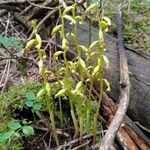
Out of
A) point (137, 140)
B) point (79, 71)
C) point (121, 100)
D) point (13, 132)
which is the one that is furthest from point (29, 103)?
point (137, 140)

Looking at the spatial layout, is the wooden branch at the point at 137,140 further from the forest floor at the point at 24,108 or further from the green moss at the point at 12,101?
the green moss at the point at 12,101

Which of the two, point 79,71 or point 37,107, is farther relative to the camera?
point 37,107

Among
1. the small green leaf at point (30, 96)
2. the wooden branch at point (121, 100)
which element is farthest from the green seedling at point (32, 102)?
the wooden branch at point (121, 100)

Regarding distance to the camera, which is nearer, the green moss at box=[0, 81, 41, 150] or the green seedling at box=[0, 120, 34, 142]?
the green seedling at box=[0, 120, 34, 142]

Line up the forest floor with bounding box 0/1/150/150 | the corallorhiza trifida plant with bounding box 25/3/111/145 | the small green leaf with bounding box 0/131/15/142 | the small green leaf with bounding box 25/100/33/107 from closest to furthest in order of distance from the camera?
the corallorhiza trifida plant with bounding box 25/3/111/145
the small green leaf with bounding box 0/131/15/142
the forest floor with bounding box 0/1/150/150
the small green leaf with bounding box 25/100/33/107

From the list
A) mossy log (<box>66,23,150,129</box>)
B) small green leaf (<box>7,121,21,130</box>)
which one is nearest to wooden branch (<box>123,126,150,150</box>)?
mossy log (<box>66,23,150,129</box>)

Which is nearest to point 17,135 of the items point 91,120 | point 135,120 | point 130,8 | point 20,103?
point 20,103

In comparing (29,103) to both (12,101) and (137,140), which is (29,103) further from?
(137,140)

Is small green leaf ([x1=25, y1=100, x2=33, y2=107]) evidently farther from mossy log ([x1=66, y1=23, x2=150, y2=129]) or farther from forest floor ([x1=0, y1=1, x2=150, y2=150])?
mossy log ([x1=66, y1=23, x2=150, y2=129])

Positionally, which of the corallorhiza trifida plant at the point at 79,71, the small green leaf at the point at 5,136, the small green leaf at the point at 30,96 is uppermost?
the corallorhiza trifida plant at the point at 79,71

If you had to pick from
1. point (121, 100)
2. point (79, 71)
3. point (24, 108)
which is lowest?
point (24, 108)
